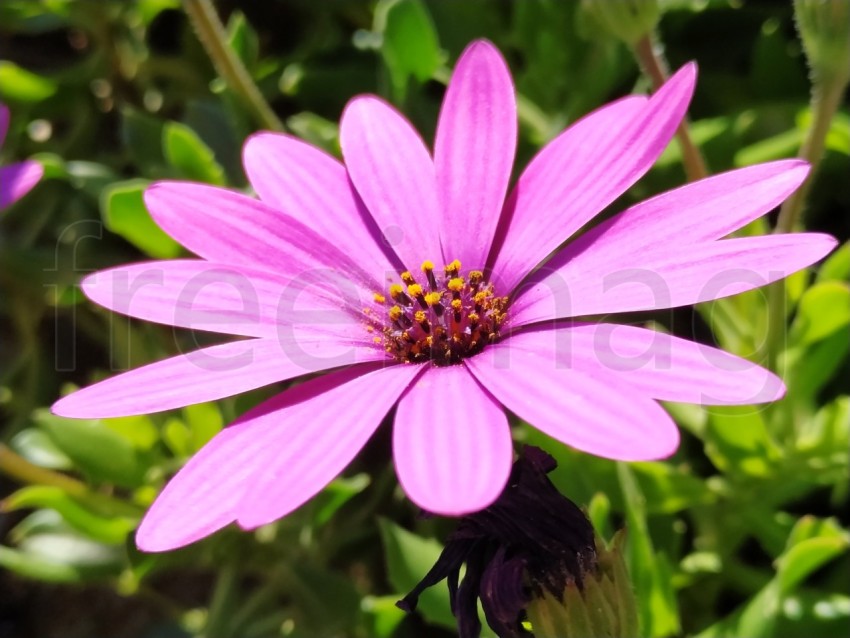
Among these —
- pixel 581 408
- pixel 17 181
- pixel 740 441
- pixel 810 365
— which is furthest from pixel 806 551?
pixel 17 181

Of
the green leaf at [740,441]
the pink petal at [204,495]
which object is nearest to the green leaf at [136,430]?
the pink petal at [204,495]

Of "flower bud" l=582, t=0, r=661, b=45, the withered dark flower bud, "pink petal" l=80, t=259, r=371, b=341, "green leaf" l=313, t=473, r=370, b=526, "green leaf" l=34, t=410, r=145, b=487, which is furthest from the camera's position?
"green leaf" l=34, t=410, r=145, b=487

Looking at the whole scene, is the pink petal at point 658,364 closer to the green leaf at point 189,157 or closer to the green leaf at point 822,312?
the green leaf at point 822,312

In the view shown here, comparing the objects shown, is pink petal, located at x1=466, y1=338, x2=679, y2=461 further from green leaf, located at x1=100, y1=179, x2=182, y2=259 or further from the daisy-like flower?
green leaf, located at x1=100, y1=179, x2=182, y2=259

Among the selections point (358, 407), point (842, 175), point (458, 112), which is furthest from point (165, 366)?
point (842, 175)

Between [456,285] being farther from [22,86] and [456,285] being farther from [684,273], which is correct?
[22,86]

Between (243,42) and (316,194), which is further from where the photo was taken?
(243,42)

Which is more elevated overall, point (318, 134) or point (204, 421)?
point (318, 134)

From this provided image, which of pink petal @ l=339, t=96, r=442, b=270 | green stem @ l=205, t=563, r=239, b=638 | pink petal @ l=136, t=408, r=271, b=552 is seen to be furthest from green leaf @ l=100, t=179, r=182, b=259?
pink petal @ l=136, t=408, r=271, b=552
